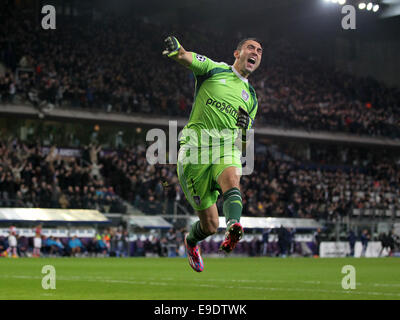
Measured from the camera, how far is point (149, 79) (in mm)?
42594

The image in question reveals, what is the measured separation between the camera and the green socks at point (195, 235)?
32.2 ft

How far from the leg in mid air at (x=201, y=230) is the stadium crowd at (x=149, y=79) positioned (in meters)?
28.6

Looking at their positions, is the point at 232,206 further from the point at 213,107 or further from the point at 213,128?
the point at 213,107

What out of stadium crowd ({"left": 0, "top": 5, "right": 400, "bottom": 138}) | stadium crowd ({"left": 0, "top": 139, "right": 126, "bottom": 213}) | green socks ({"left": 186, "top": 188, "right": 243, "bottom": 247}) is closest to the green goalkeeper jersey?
green socks ({"left": 186, "top": 188, "right": 243, "bottom": 247})

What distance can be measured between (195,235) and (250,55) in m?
2.69

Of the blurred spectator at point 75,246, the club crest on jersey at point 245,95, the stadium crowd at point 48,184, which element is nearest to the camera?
the club crest on jersey at point 245,95

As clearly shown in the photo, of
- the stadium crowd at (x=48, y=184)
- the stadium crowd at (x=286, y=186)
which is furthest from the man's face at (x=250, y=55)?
the stadium crowd at (x=286, y=186)

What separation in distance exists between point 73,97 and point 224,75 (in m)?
31.1

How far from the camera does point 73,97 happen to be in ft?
130

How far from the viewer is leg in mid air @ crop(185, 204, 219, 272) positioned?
934cm

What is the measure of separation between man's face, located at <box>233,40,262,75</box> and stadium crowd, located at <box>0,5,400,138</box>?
29.3 m

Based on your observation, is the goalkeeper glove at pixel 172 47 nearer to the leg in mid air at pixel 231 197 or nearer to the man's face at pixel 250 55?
the man's face at pixel 250 55
